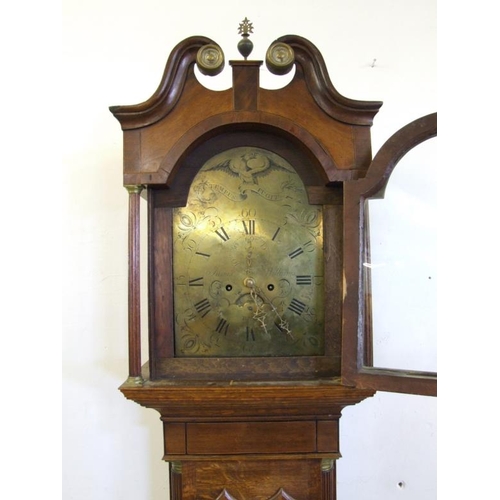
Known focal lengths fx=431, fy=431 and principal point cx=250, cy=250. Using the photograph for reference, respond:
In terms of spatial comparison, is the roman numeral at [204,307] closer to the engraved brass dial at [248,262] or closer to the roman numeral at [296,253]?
the engraved brass dial at [248,262]

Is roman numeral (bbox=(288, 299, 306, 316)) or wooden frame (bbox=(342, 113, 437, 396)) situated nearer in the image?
wooden frame (bbox=(342, 113, 437, 396))

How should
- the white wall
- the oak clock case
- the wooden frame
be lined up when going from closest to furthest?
the wooden frame → the oak clock case → the white wall

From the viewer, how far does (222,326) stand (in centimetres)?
114

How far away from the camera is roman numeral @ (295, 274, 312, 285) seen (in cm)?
115

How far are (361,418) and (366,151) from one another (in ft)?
3.05

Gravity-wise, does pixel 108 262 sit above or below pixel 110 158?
below

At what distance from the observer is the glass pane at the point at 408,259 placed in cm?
101

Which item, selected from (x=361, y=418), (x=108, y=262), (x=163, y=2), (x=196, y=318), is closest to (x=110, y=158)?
(x=108, y=262)

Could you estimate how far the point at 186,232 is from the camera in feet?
3.79

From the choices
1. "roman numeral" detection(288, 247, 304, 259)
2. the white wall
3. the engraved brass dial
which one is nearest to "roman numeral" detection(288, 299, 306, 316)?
the engraved brass dial

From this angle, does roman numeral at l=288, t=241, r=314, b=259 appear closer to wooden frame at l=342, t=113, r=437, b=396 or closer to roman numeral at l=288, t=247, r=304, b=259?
roman numeral at l=288, t=247, r=304, b=259

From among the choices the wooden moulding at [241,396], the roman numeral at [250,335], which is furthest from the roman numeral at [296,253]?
the wooden moulding at [241,396]

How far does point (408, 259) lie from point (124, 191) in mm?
974

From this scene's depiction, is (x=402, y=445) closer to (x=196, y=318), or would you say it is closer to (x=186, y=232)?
(x=196, y=318)
